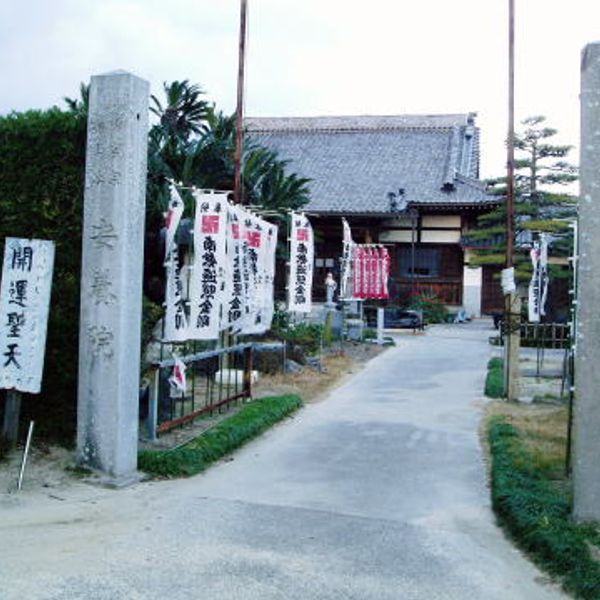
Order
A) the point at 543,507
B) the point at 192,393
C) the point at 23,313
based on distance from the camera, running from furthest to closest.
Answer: the point at 192,393 < the point at 23,313 < the point at 543,507

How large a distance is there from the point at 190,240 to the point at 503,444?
4.44 metres

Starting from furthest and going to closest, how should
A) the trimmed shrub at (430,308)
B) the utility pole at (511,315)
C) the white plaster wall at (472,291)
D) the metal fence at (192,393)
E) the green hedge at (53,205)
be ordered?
the white plaster wall at (472,291) < the trimmed shrub at (430,308) < the utility pole at (511,315) < the metal fence at (192,393) < the green hedge at (53,205)

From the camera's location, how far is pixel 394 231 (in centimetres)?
3055

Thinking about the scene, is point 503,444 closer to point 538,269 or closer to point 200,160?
point 538,269

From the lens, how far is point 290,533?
5.45 metres

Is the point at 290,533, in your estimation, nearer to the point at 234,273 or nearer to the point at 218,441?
the point at 218,441

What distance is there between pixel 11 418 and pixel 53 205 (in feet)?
6.90

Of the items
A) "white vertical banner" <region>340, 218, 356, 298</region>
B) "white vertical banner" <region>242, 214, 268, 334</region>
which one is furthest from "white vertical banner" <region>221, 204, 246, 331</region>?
"white vertical banner" <region>340, 218, 356, 298</region>

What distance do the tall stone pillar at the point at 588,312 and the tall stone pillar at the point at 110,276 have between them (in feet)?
12.6

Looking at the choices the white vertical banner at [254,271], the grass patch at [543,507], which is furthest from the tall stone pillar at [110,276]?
the grass patch at [543,507]

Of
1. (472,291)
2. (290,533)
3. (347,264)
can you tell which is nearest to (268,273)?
(290,533)

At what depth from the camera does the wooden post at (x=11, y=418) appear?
23.2 ft

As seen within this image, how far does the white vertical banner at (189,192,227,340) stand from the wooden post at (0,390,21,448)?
6.40ft

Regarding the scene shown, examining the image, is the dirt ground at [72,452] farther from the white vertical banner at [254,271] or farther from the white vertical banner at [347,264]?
the white vertical banner at [347,264]
